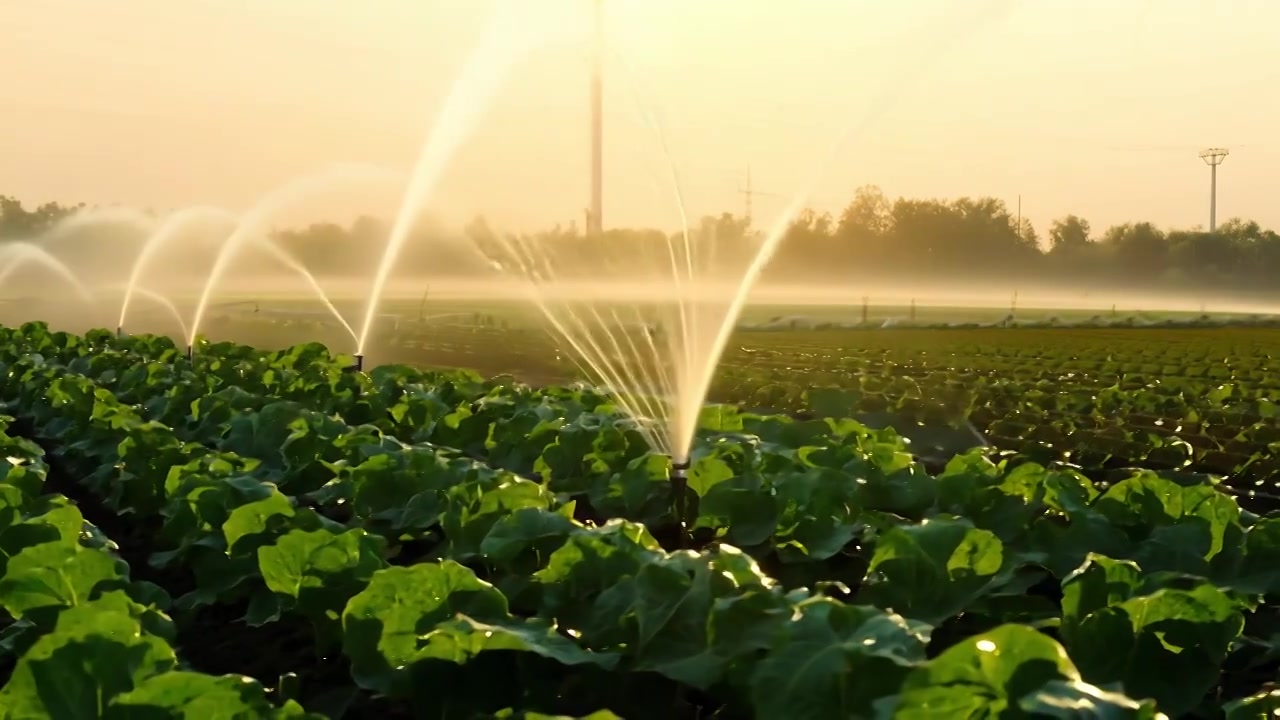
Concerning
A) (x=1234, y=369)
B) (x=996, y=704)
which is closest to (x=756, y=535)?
(x=996, y=704)

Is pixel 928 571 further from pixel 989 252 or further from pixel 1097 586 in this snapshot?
pixel 989 252

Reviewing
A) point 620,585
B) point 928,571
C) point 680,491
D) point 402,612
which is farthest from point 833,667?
point 680,491

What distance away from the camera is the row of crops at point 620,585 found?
10.5 ft

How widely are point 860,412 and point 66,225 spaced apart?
7107cm

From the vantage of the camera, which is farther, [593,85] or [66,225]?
[66,225]

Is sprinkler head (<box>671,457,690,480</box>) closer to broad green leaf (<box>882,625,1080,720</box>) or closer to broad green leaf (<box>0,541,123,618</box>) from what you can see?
broad green leaf (<box>0,541,123,618</box>)

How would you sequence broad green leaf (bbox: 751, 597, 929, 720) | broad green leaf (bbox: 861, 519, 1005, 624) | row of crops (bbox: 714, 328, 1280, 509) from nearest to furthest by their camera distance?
broad green leaf (bbox: 751, 597, 929, 720) < broad green leaf (bbox: 861, 519, 1005, 624) < row of crops (bbox: 714, 328, 1280, 509)

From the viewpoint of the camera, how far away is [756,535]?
19.3ft

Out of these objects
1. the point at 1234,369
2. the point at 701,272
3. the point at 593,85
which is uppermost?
the point at 593,85

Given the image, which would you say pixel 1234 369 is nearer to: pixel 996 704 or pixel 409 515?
pixel 409 515

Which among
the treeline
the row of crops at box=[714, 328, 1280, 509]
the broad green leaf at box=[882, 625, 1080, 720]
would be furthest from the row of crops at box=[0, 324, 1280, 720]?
the treeline

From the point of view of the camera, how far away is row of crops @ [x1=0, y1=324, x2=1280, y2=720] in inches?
126

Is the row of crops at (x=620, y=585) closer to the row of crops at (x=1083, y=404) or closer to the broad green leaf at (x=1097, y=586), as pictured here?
the broad green leaf at (x=1097, y=586)

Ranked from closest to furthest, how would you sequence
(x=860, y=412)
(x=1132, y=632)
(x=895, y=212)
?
(x=1132, y=632) → (x=860, y=412) → (x=895, y=212)
